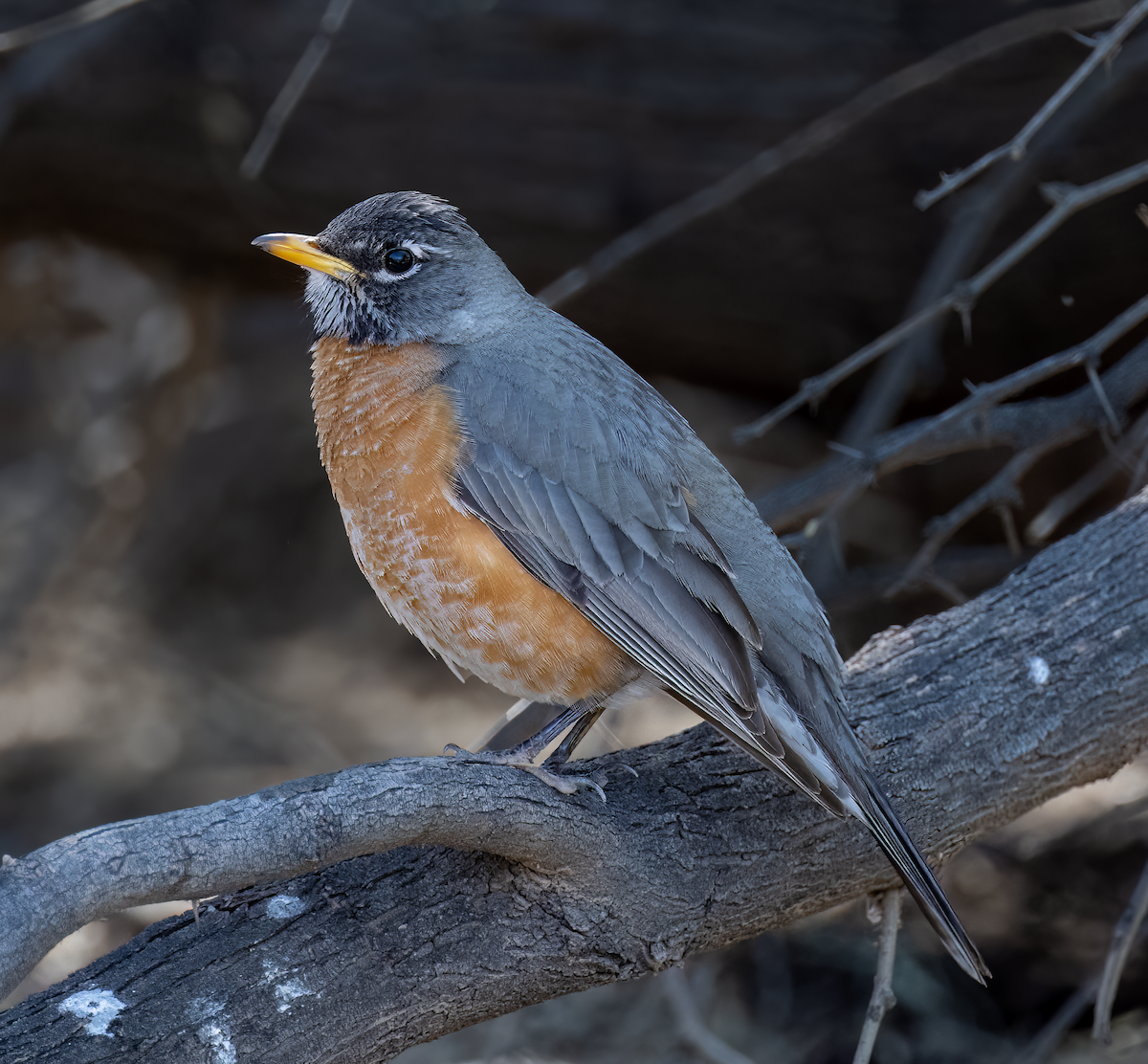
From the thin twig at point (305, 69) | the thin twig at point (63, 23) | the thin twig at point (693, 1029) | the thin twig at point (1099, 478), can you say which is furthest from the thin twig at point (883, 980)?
the thin twig at point (63, 23)

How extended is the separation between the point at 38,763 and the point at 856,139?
4.80 meters

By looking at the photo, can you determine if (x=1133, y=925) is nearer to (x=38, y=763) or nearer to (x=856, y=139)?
(x=856, y=139)

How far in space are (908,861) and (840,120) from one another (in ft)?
8.24

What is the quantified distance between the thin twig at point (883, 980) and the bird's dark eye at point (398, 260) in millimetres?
2158

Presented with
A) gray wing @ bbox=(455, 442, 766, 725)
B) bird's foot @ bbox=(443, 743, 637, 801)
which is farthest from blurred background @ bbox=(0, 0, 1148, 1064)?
bird's foot @ bbox=(443, 743, 637, 801)

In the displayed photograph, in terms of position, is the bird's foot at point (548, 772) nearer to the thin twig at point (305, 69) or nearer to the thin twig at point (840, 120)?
A: the thin twig at point (840, 120)

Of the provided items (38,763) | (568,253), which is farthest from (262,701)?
(568,253)

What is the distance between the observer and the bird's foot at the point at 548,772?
285 cm

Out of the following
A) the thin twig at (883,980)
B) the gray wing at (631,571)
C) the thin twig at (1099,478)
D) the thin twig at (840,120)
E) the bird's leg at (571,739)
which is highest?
the thin twig at (840,120)

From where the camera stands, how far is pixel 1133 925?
3158 millimetres

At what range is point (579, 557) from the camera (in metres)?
3.04

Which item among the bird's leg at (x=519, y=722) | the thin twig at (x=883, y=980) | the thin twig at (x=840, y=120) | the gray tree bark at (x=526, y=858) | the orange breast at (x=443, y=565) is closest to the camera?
the gray tree bark at (x=526, y=858)

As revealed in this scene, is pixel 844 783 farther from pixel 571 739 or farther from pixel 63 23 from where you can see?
pixel 63 23

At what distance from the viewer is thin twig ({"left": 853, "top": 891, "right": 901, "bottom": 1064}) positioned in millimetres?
2814
